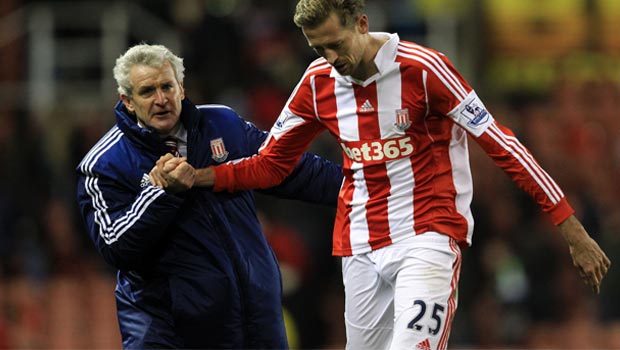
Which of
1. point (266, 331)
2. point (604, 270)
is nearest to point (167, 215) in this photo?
point (266, 331)

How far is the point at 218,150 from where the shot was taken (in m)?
6.02

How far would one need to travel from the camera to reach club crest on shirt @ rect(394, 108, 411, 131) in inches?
218

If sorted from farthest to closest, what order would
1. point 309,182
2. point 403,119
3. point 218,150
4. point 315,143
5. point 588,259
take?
point 315,143 → point 309,182 → point 218,150 → point 403,119 → point 588,259

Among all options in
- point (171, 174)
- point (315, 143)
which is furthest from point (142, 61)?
point (315, 143)

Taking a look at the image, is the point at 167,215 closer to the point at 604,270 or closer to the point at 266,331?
the point at 266,331

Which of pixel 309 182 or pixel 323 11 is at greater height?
pixel 323 11

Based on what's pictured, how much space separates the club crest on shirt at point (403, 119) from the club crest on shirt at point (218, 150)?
90 cm

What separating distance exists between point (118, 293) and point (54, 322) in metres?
5.13

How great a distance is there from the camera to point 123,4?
13836 mm

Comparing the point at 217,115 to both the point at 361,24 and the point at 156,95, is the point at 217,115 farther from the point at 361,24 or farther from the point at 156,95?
the point at 361,24

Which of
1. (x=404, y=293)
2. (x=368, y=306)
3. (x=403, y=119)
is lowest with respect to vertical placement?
(x=368, y=306)

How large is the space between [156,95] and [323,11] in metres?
0.91

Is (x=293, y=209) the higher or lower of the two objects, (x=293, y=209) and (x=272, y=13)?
the lower

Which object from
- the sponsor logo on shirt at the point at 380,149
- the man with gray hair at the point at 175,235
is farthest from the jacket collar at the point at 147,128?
the sponsor logo on shirt at the point at 380,149
